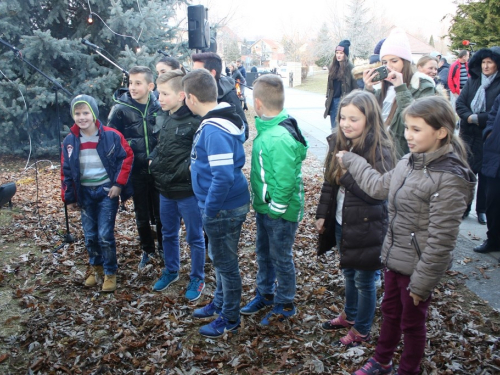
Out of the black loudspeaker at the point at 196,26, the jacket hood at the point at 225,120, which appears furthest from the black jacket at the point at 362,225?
the black loudspeaker at the point at 196,26

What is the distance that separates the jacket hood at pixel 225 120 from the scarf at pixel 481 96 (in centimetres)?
361

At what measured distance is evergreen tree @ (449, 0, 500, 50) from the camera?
1304 centimetres

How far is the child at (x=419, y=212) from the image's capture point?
7.98ft

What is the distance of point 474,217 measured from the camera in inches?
240

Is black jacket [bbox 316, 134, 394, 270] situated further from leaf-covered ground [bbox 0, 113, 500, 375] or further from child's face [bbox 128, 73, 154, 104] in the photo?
child's face [bbox 128, 73, 154, 104]

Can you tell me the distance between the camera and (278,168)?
10.6 ft

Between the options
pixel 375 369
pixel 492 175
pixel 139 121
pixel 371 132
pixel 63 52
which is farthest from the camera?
pixel 63 52

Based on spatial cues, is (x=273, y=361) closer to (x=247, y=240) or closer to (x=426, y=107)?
(x=426, y=107)

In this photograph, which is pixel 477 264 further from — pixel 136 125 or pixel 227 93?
pixel 136 125

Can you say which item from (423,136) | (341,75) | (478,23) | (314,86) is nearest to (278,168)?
(423,136)

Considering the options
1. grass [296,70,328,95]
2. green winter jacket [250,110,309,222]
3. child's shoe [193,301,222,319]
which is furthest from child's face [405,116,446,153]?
grass [296,70,328,95]

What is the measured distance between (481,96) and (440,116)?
134 inches

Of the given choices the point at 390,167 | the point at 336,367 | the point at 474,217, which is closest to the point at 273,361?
the point at 336,367

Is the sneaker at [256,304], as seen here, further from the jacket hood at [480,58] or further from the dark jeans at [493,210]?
the jacket hood at [480,58]
